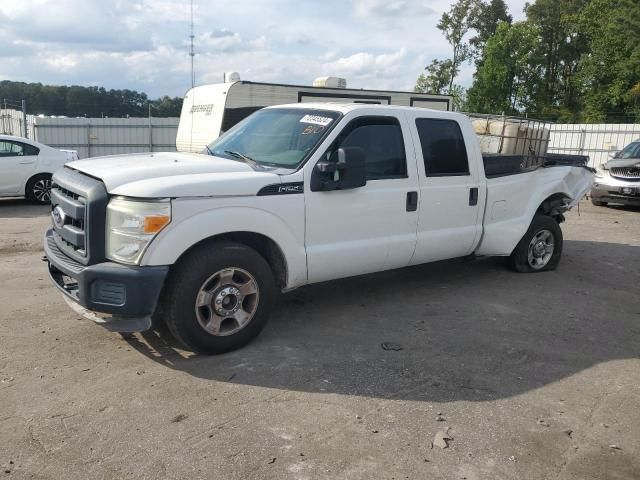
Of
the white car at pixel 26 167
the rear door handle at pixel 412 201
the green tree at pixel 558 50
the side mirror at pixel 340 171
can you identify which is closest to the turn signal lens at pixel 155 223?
the side mirror at pixel 340 171

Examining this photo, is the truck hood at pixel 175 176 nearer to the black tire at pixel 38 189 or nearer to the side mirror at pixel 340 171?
the side mirror at pixel 340 171

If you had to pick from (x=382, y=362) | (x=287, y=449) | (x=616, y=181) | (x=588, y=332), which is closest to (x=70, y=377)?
(x=287, y=449)

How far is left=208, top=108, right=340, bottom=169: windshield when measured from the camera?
4816mm

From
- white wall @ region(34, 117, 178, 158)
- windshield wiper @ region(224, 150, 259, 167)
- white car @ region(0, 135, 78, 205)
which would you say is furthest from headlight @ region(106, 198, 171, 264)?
white wall @ region(34, 117, 178, 158)

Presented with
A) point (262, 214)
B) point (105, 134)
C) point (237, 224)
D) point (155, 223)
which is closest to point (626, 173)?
point (262, 214)

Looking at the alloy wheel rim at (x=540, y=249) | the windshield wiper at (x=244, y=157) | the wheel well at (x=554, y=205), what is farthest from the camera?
the wheel well at (x=554, y=205)

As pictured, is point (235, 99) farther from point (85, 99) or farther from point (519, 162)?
point (85, 99)

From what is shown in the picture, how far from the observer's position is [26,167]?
12383mm

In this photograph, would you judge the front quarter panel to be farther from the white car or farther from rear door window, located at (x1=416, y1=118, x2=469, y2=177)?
the white car

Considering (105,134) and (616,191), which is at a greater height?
(105,134)

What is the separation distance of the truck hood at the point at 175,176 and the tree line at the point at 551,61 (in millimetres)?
36272

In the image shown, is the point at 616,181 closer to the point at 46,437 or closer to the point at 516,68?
the point at 46,437

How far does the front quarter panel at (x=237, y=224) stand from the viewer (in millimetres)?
3949

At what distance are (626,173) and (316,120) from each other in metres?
11.1
